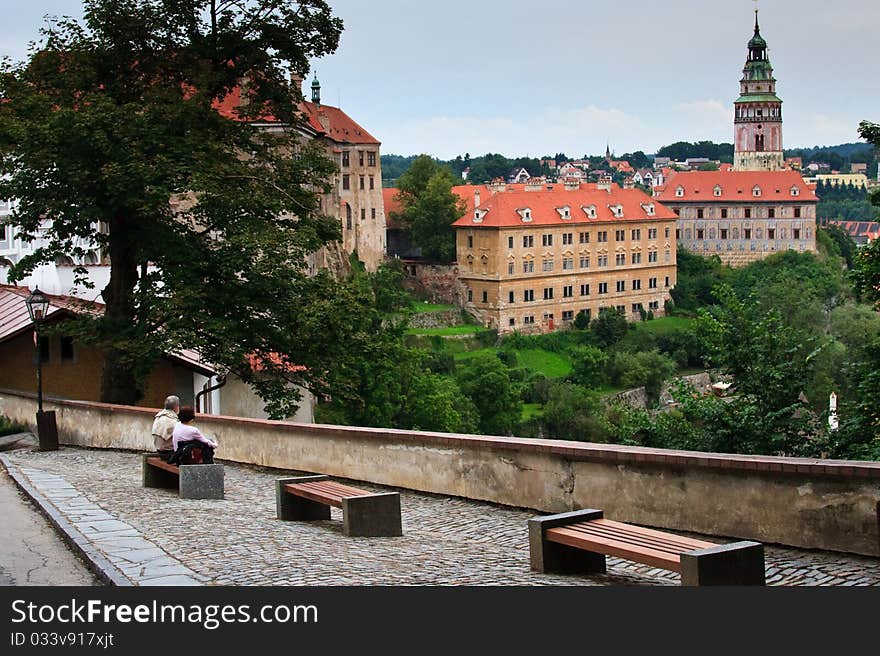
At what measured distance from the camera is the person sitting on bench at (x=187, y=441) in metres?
12.3

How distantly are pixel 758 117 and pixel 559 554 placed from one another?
14566 cm

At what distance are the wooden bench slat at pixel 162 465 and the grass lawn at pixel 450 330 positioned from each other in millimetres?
77965

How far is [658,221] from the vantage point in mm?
114750

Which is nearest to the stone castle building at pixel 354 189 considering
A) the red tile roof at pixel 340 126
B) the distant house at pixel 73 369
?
the red tile roof at pixel 340 126

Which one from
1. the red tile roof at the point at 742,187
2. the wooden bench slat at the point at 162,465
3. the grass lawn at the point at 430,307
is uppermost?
the red tile roof at the point at 742,187

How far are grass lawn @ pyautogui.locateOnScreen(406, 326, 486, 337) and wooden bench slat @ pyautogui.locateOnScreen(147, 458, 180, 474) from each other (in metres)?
78.0

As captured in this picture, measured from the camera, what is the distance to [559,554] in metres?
8.36

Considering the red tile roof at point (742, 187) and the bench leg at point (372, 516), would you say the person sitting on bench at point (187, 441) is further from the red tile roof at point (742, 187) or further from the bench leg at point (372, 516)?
the red tile roof at point (742, 187)

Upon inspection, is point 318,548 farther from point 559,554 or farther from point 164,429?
point 164,429

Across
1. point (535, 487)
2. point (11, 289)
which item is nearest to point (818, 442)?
point (535, 487)

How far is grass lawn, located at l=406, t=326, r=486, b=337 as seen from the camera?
93.1 metres

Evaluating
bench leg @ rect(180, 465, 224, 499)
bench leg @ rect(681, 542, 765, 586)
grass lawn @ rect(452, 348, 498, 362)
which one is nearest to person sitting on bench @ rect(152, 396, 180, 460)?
bench leg @ rect(180, 465, 224, 499)

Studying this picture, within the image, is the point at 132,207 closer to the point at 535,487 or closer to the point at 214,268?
the point at 214,268

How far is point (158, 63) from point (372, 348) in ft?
21.1
